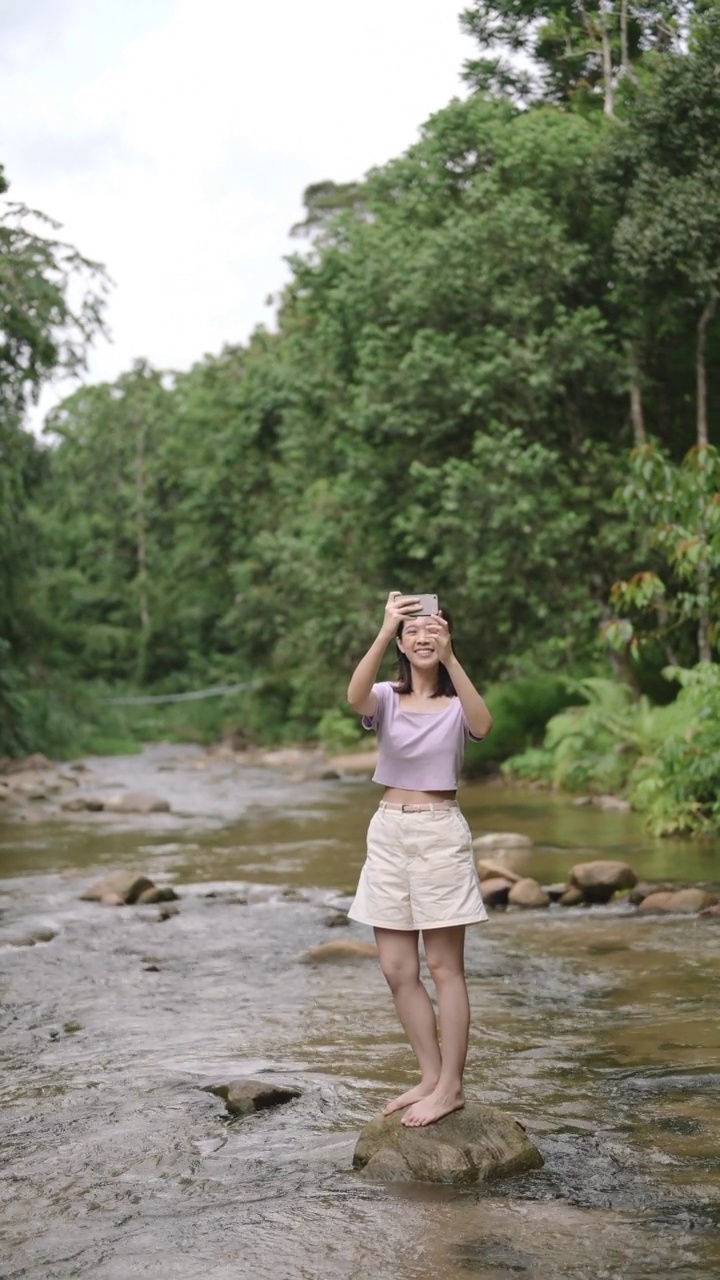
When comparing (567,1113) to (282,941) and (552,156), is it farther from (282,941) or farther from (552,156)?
(552,156)

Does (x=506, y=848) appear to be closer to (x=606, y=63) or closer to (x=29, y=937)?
(x=29, y=937)

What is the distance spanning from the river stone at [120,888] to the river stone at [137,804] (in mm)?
7972

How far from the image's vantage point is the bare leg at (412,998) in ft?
16.3

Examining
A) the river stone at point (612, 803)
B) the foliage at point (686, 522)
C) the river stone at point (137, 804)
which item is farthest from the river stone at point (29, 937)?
the river stone at point (137, 804)

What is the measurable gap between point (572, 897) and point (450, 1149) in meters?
6.33

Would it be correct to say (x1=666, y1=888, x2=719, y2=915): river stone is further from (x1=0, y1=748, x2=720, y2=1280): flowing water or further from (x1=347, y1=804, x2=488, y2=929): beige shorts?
(x1=347, y1=804, x2=488, y2=929): beige shorts

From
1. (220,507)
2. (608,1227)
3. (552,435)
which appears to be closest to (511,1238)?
(608,1227)

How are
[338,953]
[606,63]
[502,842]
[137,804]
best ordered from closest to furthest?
1. [338,953]
2. [502,842]
3. [606,63]
4. [137,804]

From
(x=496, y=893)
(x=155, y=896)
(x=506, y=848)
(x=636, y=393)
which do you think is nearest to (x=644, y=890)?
(x=496, y=893)

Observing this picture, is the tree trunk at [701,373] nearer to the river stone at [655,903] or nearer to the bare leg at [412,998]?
the river stone at [655,903]

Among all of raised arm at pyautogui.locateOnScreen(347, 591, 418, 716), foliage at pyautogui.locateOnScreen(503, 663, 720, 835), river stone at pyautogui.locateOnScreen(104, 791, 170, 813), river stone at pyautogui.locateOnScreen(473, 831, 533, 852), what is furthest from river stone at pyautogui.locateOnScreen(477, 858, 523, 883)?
river stone at pyautogui.locateOnScreen(104, 791, 170, 813)

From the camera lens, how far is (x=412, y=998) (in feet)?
16.4

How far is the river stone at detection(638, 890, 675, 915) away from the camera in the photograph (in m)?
10.2

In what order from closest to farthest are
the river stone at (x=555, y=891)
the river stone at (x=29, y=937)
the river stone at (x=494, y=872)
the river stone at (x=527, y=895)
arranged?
the river stone at (x=29, y=937)
the river stone at (x=527, y=895)
the river stone at (x=555, y=891)
the river stone at (x=494, y=872)
